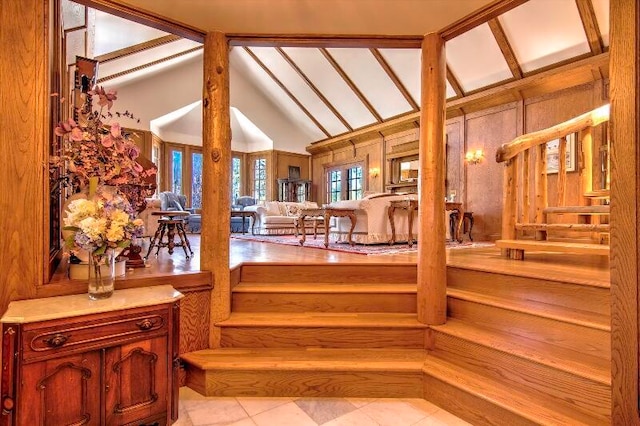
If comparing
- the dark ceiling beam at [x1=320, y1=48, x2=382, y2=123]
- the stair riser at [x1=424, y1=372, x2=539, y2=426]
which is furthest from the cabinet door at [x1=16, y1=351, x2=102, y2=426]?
the dark ceiling beam at [x1=320, y1=48, x2=382, y2=123]

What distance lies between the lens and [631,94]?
1.30m

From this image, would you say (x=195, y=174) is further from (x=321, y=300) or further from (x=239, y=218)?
(x=321, y=300)

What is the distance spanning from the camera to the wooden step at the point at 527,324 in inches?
67.3

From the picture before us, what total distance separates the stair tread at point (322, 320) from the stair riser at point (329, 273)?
1.13 feet

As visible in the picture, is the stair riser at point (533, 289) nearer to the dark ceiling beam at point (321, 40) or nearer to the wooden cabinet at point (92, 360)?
the dark ceiling beam at point (321, 40)

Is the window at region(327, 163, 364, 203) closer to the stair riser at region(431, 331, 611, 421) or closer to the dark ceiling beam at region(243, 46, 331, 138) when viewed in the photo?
the dark ceiling beam at region(243, 46, 331, 138)

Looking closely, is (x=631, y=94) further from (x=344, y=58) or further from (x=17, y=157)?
(x=344, y=58)

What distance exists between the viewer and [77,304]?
→ 1.58 meters

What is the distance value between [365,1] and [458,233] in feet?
14.5

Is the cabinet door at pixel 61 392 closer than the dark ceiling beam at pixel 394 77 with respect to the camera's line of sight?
Yes

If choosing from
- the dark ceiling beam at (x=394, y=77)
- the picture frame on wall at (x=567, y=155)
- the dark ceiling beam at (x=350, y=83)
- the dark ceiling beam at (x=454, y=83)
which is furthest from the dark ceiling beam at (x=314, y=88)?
the picture frame on wall at (x=567, y=155)

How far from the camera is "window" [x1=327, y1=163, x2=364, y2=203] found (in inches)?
370

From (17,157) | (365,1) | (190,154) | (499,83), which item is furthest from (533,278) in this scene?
(190,154)

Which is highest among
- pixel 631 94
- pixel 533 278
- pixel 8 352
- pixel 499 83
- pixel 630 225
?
pixel 499 83
